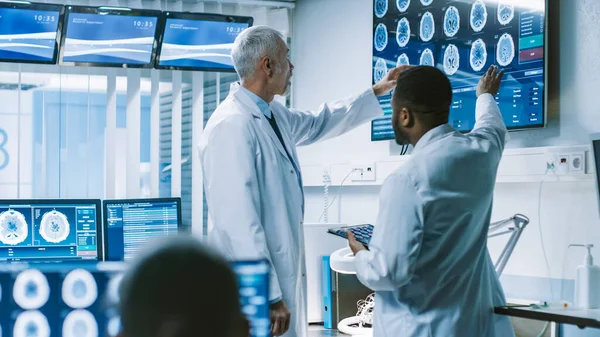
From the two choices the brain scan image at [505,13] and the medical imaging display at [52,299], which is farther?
the brain scan image at [505,13]

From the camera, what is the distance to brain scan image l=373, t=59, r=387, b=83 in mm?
3510

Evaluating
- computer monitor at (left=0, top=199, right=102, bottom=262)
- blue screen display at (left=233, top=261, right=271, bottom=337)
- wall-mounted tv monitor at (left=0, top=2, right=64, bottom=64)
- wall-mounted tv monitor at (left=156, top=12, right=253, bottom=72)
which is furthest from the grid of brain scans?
blue screen display at (left=233, top=261, right=271, bottom=337)

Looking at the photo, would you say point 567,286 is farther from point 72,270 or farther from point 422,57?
point 72,270

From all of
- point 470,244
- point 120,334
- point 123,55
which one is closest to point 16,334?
point 120,334

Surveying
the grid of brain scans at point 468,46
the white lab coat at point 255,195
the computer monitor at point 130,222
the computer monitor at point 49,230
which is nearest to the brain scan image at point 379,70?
the grid of brain scans at point 468,46

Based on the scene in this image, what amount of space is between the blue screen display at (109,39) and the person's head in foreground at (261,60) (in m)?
1.58

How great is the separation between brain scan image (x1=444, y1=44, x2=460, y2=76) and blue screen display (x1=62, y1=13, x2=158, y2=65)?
1.52m

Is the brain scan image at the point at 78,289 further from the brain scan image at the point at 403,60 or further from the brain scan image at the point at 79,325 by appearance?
the brain scan image at the point at 403,60

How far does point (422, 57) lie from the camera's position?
10.7 ft

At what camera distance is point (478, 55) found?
2.95 metres

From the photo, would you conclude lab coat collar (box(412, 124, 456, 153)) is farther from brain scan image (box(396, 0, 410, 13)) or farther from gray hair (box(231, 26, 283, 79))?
brain scan image (box(396, 0, 410, 13))

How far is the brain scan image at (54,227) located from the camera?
3299mm

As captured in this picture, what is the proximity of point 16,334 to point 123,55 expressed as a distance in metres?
3.20

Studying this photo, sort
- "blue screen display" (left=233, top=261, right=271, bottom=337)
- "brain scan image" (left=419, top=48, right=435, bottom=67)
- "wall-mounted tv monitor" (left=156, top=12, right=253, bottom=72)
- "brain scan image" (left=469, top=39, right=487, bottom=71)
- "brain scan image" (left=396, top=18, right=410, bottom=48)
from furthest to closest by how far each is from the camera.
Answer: "wall-mounted tv monitor" (left=156, top=12, right=253, bottom=72) → "brain scan image" (left=396, top=18, right=410, bottom=48) → "brain scan image" (left=419, top=48, right=435, bottom=67) → "brain scan image" (left=469, top=39, right=487, bottom=71) → "blue screen display" (left=233, top=261, right=271, bottom=337)
